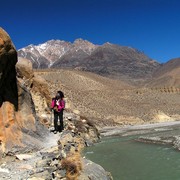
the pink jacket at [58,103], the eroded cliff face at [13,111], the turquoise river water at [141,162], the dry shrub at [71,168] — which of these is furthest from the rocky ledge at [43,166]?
the turquoise river water at [141,162]

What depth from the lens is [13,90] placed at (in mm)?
19516

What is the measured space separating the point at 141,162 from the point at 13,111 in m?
17.4

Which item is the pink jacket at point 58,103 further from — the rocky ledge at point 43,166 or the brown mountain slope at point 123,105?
the brown mountain slope at point 123,105

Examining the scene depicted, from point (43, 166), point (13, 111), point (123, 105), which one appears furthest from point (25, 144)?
point (123, 105)

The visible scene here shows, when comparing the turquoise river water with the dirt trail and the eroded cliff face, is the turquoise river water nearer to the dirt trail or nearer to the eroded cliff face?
the eroded cliff face

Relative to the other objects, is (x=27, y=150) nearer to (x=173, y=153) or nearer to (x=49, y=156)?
(x=49, y=156)

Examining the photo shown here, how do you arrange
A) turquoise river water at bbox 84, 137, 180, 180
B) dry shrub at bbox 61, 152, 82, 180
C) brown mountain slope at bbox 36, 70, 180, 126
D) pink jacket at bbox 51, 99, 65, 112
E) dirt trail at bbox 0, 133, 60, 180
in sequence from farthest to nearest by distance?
brown mountain slope at bbox 36, 70, 180, 126, turquoise river water at bbox 84, 137, 180, 180, pink jacket at bbox 51, 99, 65, 112, dry shrub at bbox 61, 152, 82, 180, dirt trail at bbox 0, 133, 60, 180

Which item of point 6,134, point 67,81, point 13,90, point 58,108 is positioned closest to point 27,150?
point 6,134

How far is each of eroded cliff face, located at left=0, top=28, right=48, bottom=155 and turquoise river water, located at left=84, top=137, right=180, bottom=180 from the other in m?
A: 8.39

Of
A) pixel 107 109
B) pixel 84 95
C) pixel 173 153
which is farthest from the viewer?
pixel 84 95

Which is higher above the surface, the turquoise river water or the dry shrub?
the dry shrub

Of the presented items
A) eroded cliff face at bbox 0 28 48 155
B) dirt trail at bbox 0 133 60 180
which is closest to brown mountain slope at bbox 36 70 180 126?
eroded cliff face at bbox 0 28 48 155

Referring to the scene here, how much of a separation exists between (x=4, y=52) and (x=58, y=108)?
282 inches

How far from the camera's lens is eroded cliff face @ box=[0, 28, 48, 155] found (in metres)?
17.4
